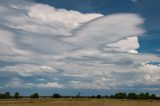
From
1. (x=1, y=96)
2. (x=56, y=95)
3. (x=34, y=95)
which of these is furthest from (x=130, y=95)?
(x=1, y=96)

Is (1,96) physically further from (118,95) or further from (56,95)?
(118,95)

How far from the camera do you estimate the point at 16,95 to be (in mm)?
90250

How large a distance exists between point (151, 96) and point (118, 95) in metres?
9.07

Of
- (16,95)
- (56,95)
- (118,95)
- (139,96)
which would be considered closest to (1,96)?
(16,95)

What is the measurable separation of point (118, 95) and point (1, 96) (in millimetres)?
31535

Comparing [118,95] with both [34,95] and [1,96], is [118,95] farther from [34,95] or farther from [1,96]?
[1,96]

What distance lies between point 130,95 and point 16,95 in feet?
103

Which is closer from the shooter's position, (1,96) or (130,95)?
(1,96)

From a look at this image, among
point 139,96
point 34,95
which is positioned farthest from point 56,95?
point 139,96

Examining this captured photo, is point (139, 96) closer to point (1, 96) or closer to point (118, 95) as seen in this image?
point (118, 95)

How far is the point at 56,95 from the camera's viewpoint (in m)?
95.1

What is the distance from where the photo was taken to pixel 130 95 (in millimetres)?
96000

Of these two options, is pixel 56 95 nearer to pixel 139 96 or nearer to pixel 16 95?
pixel 16 95

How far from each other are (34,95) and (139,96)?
1135 inches
